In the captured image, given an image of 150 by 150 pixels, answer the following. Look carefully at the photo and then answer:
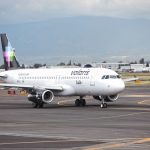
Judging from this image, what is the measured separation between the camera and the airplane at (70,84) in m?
44.2

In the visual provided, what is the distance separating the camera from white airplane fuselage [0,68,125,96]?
44000 mm

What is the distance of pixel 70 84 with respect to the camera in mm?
46719

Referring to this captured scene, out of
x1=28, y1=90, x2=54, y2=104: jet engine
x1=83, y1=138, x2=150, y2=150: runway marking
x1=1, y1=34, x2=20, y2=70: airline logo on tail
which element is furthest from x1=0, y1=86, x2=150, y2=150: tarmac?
x1=1, y1=34, x2=20, y2=70: airline logo on tail

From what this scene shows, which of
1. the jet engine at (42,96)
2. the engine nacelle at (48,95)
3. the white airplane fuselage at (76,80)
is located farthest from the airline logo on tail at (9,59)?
the engine nacelle at (48,95)

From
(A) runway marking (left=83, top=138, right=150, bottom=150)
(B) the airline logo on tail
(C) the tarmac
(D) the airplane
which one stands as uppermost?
(B) the airline logo on tail

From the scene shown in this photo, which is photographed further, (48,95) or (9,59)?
(9,59)

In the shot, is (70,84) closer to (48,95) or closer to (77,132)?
(48,95)

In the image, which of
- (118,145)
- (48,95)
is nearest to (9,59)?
(48,95)

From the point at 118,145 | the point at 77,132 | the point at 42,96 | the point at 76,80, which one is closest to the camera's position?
the point at 118,145

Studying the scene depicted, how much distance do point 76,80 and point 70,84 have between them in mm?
765

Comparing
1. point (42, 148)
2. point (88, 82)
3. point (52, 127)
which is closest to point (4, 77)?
point (88, 82)

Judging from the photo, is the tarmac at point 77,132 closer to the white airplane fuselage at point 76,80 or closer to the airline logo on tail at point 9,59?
the white airplane fuselage at point 76,80

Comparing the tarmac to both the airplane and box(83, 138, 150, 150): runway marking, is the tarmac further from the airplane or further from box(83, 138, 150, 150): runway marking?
the airplane

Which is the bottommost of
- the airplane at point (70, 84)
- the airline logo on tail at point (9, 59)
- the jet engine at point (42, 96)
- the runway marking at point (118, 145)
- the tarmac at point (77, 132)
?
the runway marking at point (118, 145)
